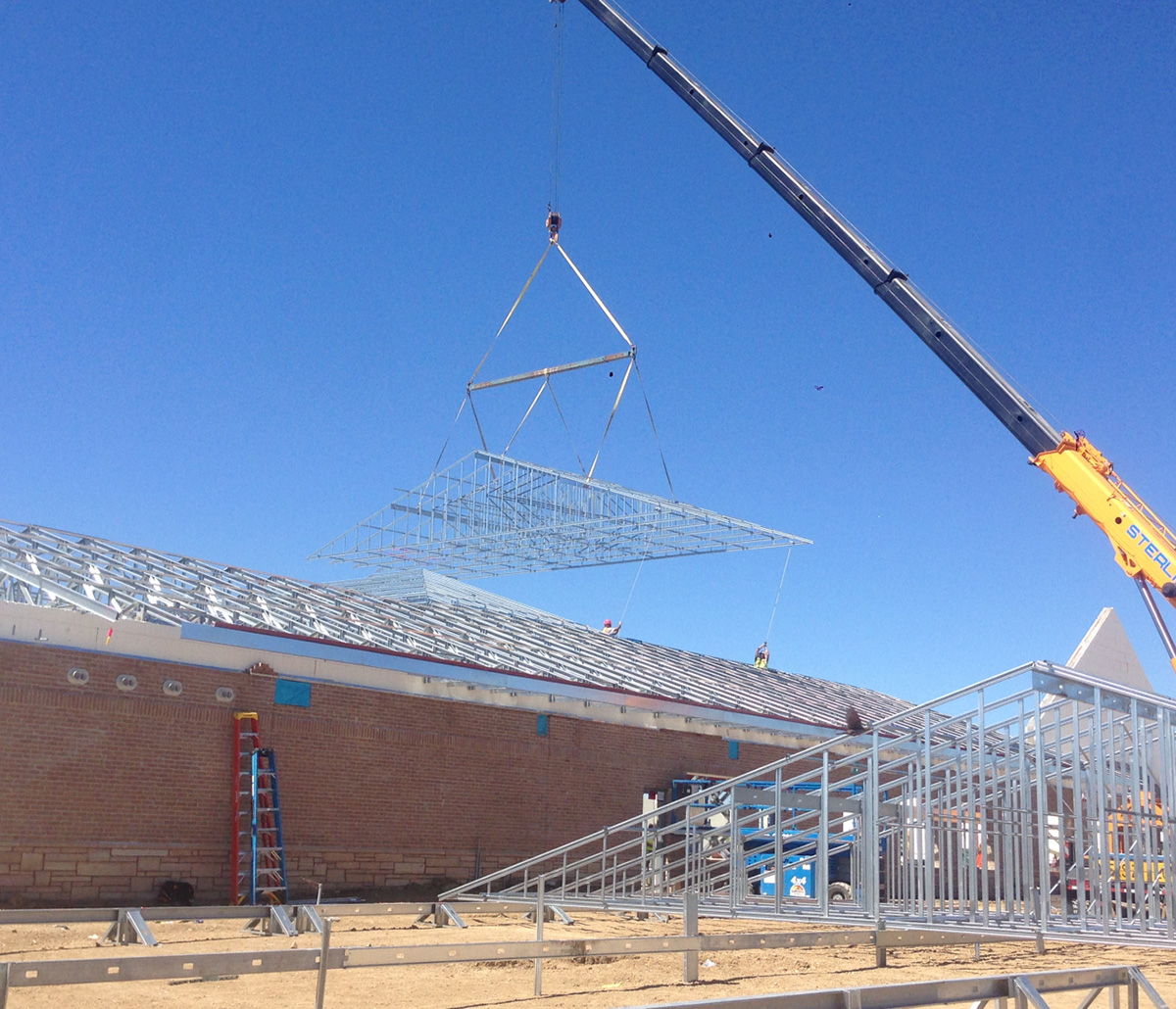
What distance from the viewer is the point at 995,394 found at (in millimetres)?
20438

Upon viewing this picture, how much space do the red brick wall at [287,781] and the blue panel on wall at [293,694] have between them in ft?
0.36

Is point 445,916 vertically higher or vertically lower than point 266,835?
lower

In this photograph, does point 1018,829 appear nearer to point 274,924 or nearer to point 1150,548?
point 1150,548

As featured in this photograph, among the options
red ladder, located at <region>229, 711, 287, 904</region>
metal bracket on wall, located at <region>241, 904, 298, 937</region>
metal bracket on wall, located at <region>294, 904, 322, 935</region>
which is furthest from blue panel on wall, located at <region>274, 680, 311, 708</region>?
metal bracket on wall, located at <region>294, 904, 322, 935</region>

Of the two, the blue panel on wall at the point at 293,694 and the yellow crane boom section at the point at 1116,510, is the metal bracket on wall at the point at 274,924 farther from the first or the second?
the yellow crane boom section at the point at 1116,510

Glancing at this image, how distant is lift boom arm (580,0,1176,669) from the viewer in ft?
60.4

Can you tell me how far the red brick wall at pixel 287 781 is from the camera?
54.9 feet

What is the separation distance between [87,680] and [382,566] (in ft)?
53.3

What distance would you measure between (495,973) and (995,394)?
1294cm

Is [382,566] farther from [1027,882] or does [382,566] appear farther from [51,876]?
[1027,882]

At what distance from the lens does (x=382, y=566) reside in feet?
110

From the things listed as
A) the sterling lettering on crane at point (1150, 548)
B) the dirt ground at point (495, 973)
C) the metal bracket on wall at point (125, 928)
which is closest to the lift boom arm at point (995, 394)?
the sterling lettering on crane at point (1150, 548)

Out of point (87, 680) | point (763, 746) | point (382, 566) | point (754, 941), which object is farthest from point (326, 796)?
point (382, 566)

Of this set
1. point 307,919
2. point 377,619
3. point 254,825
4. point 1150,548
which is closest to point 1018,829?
point 1150,548
